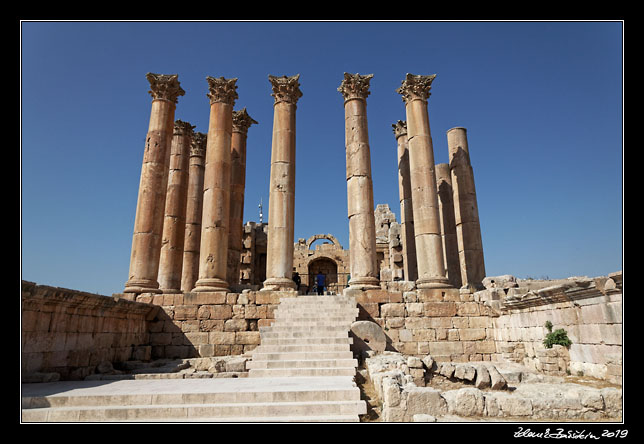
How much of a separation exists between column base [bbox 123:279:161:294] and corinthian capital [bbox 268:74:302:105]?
1056 centimetres

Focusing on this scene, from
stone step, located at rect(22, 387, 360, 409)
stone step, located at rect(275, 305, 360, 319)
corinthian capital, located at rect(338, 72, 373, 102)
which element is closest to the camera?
stone step, located at rect(22, 387, 360, 409)

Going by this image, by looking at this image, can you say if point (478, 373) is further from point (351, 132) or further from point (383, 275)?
point (383, 275)

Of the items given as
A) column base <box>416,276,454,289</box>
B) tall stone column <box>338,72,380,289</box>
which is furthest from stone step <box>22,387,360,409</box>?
column base <box>416,276,454,289</box>

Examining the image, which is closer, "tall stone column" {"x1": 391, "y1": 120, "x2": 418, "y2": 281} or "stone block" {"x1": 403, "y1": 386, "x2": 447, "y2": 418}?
"stone block" {"x1": 403, "y1": 386, "x2": 447, "y2": 418}

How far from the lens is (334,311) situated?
49.3 ft

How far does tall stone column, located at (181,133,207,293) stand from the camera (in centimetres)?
2162

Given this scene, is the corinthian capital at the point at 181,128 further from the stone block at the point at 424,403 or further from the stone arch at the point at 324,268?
the stone block at the point at 424,403

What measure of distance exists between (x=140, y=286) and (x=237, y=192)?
307 inches

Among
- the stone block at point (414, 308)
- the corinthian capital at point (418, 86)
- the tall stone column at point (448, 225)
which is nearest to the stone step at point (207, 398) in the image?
the stone block at point (414, 308)

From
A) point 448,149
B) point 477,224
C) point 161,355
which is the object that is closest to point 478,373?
point 161,355

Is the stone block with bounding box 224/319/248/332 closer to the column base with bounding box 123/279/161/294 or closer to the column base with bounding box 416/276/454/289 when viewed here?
the column base with bounding box 123/279/161/294

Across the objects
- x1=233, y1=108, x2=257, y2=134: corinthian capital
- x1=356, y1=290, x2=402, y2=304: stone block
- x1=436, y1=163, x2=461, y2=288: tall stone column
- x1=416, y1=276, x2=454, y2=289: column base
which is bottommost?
x1=356, y1=290, x2=402, y2=304: stone block

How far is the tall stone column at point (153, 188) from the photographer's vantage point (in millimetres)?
16406

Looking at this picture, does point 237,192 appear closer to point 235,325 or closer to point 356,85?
point 356,85
